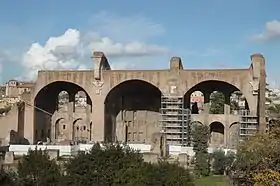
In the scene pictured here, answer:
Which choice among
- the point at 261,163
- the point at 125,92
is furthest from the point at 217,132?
the point at 261,163

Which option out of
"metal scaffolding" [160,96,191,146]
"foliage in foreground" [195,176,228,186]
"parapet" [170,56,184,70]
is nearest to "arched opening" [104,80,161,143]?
"metal scaffolding" [160,96,191,146]

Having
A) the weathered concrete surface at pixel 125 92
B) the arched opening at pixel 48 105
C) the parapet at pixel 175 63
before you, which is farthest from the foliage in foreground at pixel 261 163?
the arched opening at pixel 48 105

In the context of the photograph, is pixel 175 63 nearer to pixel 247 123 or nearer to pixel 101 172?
pixel 247 123

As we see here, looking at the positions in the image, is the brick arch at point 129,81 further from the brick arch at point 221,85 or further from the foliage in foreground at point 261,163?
the foliage in foreground at point 261,163

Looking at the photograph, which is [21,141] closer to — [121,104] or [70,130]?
[70,130]

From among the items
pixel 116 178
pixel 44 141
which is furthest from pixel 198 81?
pixel 116 178

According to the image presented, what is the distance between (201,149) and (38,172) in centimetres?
2188

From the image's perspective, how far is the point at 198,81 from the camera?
159 feet

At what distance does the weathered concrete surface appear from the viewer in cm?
4762

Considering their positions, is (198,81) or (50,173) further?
(198,81)

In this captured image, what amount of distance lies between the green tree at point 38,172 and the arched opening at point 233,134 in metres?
25.4

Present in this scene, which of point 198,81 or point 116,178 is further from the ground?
point 198,81

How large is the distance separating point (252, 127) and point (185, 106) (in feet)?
20.9

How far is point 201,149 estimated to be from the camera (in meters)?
44.5
